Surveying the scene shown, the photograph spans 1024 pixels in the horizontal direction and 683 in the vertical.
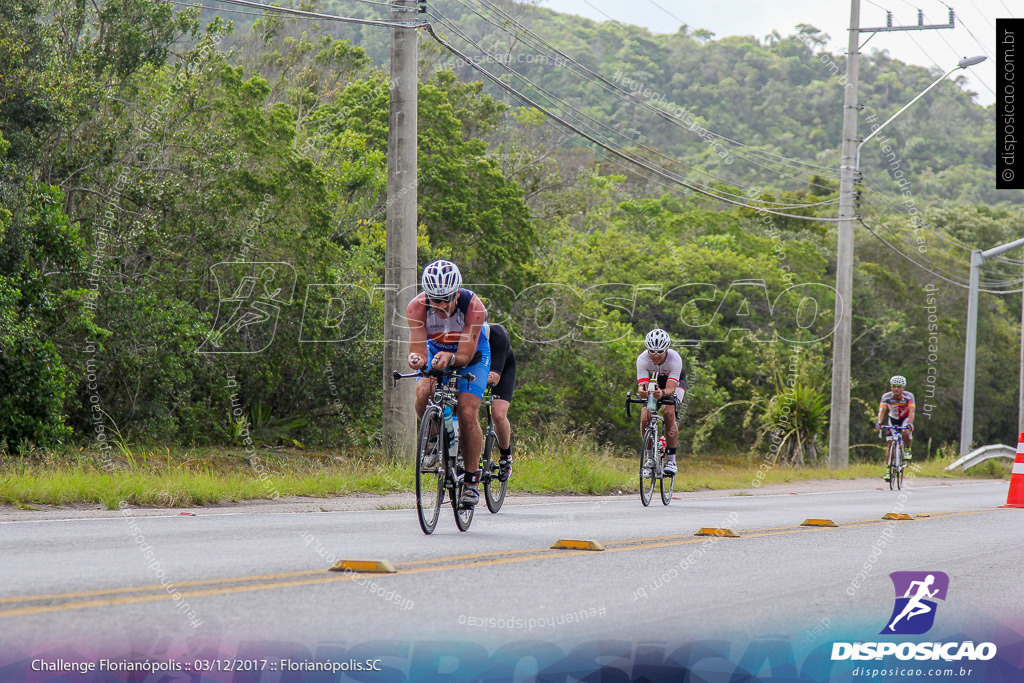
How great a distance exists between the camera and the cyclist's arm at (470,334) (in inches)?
356

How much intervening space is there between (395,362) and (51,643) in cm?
1229

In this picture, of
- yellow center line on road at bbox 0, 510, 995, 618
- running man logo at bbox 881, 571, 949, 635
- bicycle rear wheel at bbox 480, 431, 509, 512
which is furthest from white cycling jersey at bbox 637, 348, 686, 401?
running man logo at bbox 881, 571, 949, 635

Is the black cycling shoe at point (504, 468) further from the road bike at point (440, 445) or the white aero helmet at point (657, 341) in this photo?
the white aero helmet at point (657, 341)

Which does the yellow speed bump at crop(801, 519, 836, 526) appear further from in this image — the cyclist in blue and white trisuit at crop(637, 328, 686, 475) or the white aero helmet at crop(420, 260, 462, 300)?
the white aero helmet at crop(420, 260, 462, 300)

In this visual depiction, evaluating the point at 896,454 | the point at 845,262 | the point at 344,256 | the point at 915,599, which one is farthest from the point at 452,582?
the point at 845,262

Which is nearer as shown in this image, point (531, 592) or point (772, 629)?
point (772, 629)

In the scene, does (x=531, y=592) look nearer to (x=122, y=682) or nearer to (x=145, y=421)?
(x=122, y=682)

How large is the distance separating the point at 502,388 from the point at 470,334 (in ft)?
6.74

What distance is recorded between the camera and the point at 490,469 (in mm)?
10781

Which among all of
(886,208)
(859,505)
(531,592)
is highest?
(886,208)

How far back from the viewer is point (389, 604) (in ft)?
19.3

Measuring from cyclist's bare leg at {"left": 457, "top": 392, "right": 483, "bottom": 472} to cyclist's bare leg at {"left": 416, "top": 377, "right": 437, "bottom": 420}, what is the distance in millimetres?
A: 267

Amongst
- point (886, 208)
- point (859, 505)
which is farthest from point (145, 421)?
point (886, 208)

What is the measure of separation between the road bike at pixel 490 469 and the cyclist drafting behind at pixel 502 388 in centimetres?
5
